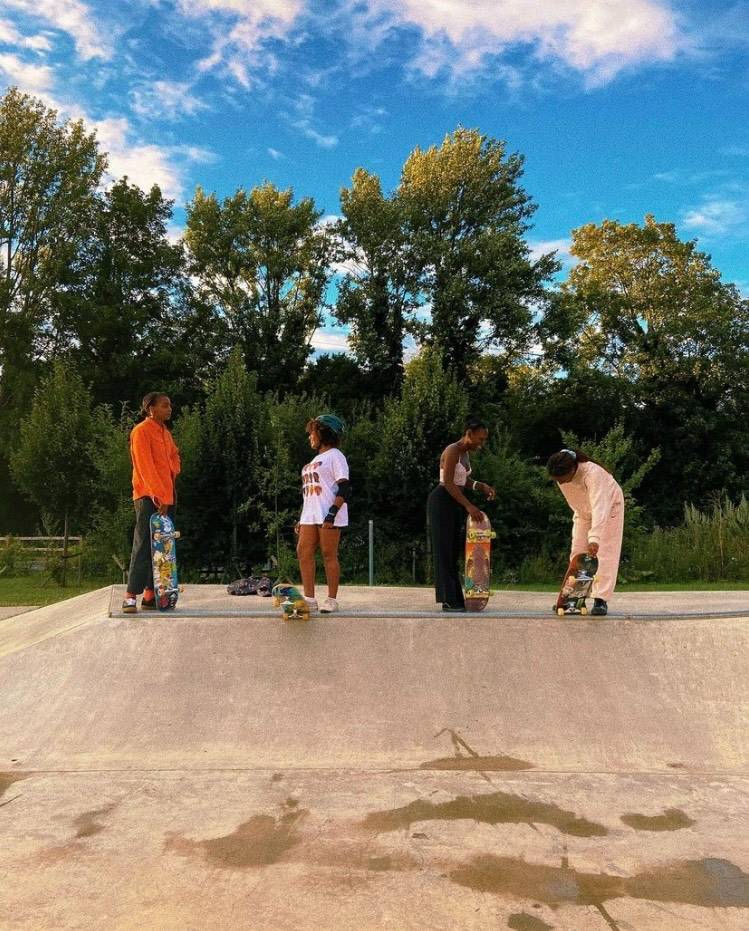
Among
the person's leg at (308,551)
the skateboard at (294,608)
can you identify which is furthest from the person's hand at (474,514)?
the skateboard at (294,608)

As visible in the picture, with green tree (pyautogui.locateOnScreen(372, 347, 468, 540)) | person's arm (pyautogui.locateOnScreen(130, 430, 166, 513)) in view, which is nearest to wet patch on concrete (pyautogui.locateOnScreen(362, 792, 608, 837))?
person's arm (pyautogui.locateOnScreen(130, 430, 166, 513))

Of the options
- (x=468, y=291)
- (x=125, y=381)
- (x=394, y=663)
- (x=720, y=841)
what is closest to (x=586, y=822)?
(x=720, y=841)

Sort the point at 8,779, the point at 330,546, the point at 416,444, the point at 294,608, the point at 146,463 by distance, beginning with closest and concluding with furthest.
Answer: the point at 8,779, the point at 294,608, the point at 146,463, the point at 330,546, the point at 416,444

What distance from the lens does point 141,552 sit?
617 cm

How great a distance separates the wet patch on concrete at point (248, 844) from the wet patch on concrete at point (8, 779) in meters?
1.31

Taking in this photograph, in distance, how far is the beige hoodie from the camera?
5770 mm

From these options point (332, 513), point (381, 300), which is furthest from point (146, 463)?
point (381, 300)

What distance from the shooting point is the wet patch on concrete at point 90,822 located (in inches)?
133

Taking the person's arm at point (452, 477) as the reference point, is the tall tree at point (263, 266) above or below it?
above

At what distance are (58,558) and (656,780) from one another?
15.6 meters

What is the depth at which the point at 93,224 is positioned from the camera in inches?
1275

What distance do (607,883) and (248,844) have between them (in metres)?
1.49

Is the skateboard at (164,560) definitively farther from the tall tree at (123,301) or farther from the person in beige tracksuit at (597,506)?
the tall tree at (123,301)

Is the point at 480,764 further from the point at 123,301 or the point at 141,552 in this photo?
the point at 123,301
